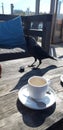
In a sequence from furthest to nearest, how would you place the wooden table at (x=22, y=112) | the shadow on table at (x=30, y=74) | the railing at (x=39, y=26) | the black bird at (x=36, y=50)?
1. the railing at (x=39, y=26)
2. the black bird at (x=36, y=50)
3. the shadow on table at (x=30, y=74)
4. the wooden table at (x=22, y=112)

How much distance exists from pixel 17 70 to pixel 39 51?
0.34 m

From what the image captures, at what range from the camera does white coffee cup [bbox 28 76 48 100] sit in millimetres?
852

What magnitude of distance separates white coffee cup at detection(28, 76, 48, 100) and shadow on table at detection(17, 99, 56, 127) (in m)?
0.08

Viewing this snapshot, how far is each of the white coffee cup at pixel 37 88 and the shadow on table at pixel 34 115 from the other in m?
0.08

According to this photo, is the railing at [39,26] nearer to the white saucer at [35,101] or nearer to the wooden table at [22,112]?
the wooden table at [22,112]

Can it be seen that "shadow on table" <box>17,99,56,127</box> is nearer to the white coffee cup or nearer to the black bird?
the white coffee cup

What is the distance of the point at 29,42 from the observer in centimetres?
180

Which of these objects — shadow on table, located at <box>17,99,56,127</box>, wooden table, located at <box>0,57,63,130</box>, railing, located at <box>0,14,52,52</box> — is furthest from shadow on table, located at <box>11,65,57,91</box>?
railing, located at <box>0,14,52,52</box>

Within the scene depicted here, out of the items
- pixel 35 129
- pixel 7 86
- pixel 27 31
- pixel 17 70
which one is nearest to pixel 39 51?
pixel 17 70

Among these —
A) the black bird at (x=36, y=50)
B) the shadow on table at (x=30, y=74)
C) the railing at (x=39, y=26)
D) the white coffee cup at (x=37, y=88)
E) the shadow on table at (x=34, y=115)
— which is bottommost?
the shadow on table at (x=34, y=115)

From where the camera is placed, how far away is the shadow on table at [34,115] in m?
0.75

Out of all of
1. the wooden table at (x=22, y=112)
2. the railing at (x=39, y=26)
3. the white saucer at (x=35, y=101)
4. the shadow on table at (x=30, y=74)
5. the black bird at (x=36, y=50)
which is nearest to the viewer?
the wooden table at (x=22, y=112)

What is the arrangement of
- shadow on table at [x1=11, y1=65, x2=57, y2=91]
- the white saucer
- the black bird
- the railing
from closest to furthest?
the white saucer < shadow on table at [x1=11, y1=65, x2=57, y2=91] < the black bird < the railing

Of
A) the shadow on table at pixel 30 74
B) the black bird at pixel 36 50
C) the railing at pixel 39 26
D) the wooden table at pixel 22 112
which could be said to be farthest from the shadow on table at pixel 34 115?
the railing at pixel 39 26
